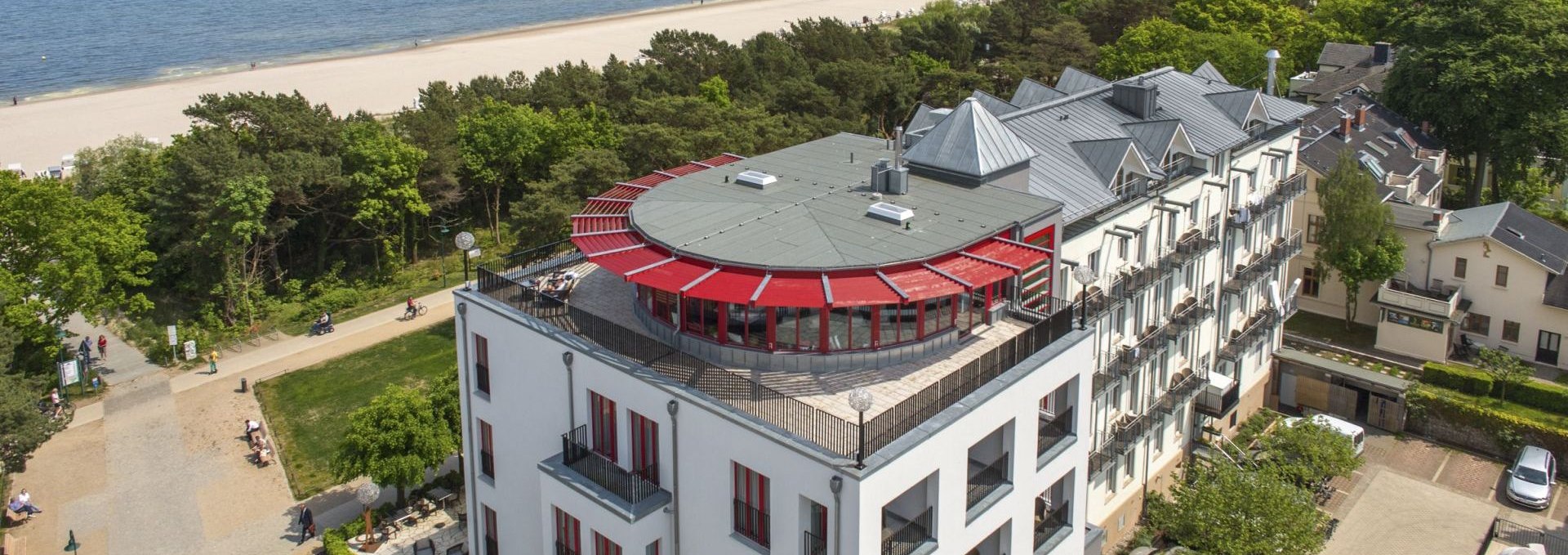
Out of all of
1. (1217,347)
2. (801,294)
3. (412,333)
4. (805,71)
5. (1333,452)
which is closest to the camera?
(801,294)

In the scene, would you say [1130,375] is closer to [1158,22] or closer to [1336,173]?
[1336,173]

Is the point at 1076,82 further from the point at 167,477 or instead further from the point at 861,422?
the point at 167,477

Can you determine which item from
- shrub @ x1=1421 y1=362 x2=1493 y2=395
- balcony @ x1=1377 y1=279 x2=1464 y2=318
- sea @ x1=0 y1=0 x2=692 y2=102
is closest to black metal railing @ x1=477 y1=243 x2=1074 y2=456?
shrub @ x1=1421 y1=362 x2=1493 y2=395

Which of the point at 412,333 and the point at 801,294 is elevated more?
the point at 801,294

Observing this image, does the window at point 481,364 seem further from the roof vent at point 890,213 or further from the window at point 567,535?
the roof vent at point 890,213

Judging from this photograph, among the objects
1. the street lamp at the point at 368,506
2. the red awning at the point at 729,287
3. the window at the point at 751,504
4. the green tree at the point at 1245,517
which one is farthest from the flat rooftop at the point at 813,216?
the street lamp at the point at 368,506

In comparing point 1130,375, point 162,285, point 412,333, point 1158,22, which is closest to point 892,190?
point 1130,375
